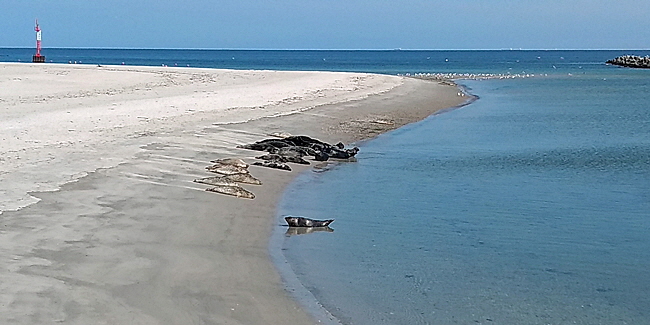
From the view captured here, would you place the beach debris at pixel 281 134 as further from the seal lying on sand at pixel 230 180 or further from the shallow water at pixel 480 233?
the seal lying on sand at pixel 230 180

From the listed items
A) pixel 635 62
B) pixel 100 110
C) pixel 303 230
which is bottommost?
pixel 303 230

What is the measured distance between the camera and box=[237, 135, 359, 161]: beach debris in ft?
54.2

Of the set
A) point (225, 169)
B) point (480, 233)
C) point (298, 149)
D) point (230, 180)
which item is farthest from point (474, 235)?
point (298, 149)

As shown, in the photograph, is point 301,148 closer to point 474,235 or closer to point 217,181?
point 217,181

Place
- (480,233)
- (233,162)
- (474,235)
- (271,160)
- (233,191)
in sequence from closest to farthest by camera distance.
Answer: (474,235) < (480,233) < (233,191) < (233,162) < (271,160)

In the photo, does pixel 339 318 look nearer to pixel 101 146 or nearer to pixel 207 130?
pixel 101 146

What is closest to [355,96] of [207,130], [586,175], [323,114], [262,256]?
[323,114]

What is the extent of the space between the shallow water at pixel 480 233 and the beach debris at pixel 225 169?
95 cm

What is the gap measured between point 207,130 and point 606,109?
64.1ft

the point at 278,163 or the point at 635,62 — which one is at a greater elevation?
the point at 635,62

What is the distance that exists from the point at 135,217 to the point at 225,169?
148 inches

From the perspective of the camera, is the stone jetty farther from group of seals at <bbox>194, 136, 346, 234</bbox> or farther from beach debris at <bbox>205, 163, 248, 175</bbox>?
beach debris at <bbox>205, 163, 248, 175</bbox>

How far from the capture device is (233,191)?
38.6ft

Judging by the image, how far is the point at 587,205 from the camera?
12.3 metres
